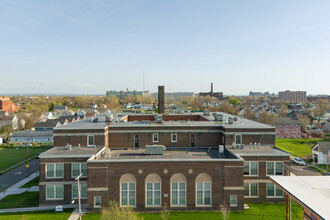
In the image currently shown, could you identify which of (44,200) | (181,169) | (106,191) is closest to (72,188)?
(44,200)

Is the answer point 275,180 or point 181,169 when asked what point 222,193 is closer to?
point 181,169

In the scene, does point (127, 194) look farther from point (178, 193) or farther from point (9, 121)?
point (9, 121)

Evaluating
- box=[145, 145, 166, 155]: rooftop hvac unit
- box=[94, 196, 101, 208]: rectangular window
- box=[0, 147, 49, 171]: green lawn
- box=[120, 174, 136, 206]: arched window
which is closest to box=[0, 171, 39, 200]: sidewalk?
box=[94, 196, 101, 208]: rectangular window

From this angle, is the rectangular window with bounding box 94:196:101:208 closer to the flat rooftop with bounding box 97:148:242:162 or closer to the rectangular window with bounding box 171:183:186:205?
the flat rooftop with bounding box 97:148:242:162

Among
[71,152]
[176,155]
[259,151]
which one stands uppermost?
[259,151]

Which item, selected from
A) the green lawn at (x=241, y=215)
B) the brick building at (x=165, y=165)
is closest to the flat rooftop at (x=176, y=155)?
the brick building at (x=165, y=165)

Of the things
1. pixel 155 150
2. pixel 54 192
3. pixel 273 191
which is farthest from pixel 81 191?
pixel 273 191

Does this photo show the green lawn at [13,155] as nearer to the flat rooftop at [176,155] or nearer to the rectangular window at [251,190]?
the flat rooftop at [176,155]
